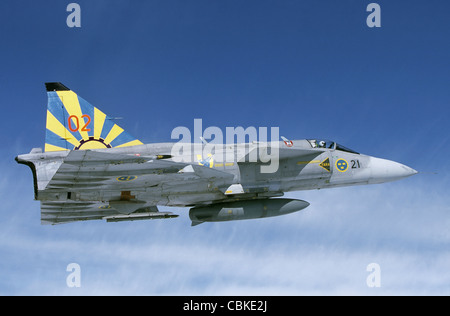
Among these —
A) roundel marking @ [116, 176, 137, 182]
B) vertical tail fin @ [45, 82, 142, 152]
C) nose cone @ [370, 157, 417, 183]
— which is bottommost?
roundel marking @ [116, 176, 137, 182]

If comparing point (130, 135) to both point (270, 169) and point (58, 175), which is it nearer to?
point (58, 175)

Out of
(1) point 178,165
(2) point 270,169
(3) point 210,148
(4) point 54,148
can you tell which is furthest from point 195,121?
(4) point 54,148

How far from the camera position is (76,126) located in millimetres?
19875

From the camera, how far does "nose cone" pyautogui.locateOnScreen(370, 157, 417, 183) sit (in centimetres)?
2198

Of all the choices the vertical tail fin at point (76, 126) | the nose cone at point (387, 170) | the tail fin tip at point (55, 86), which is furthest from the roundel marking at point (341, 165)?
the tail fin tip at point (55, 86)

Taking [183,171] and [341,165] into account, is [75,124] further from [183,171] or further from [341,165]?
[341,165]

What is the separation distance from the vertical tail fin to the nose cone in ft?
35.4

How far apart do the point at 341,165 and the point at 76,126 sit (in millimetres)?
11728

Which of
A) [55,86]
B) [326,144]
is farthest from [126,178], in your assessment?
[326,144]

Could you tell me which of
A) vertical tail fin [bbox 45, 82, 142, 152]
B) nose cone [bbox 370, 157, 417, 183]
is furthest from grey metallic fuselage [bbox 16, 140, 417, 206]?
vertical tail fin [bbox 45, 82, 142, 152]

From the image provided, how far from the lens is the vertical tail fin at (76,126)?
1958 cm

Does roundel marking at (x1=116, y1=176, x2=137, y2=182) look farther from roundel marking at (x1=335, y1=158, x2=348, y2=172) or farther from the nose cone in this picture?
the nose cone

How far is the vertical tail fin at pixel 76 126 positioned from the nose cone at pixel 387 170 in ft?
35.4

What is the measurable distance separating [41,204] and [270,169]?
1123 centimetres
